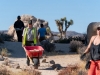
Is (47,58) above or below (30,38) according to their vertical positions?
below

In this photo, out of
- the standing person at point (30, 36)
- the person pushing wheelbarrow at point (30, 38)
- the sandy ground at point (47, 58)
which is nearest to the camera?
the person pushing wheelbarrow at point (30, 38)

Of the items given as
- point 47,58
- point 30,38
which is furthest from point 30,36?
point 47,58

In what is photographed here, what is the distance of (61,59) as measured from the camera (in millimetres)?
17406

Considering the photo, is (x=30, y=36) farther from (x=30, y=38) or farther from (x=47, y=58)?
(x=47, y=58)

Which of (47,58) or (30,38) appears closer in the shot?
(30,38)

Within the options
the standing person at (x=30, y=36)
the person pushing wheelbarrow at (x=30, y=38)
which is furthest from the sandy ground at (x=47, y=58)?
the standing person at (x=30, y=36)

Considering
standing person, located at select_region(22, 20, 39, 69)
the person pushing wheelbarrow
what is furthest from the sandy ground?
standing person, located at select_region(22, 20, 39, 69)

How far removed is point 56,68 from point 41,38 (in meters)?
7.65

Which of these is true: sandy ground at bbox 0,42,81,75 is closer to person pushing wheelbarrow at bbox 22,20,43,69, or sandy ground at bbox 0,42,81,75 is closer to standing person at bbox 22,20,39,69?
person pushing wheelbarrow at bbox 22,20,43,69

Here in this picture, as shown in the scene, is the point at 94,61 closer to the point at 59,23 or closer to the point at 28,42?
the point at 28,42

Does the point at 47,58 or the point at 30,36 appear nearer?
the point at 30,36

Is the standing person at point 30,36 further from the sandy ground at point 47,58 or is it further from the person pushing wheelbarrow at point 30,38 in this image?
the sandy ground at point 47,58

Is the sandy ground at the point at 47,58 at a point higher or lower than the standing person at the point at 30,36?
lower

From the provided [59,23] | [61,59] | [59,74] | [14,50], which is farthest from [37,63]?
[59,23]
